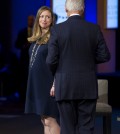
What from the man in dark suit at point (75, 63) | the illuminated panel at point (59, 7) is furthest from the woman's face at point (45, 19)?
the illuminated panel at point (59, 7)

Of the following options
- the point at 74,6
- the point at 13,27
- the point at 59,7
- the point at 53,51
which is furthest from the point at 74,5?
the point at 13,27

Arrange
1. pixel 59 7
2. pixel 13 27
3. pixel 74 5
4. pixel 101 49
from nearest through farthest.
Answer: pixel 74 5, pixel 101 49, pixel 59 7, pixel 13 27

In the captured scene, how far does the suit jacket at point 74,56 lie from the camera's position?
3871 mm

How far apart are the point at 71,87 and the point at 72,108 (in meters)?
0.18

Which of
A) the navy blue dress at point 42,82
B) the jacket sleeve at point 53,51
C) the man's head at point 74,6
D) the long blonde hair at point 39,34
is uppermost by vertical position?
the man's head at point 74,6

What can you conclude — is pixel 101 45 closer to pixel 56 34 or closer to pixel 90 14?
pixel 56 34

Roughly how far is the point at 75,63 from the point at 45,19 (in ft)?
2.89

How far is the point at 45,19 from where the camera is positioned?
15.2 ft

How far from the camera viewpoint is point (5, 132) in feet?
21.2

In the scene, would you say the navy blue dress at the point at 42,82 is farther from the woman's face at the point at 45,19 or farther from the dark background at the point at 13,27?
the dark background at the point at 13,27

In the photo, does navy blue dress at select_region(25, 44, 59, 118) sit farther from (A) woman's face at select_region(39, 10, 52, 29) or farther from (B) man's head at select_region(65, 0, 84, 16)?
(B) man's head at select_region(65, 0, 84, 16)

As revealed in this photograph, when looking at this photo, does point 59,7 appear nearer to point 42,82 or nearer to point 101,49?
point 42,82

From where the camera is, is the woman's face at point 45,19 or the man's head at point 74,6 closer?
the man's head at point 74,6

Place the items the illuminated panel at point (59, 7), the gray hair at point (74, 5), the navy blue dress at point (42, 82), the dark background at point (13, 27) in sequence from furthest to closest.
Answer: the dark background at point (13, 27)
the illuminated panel at point (59, 7)
the navy blue dress at point (42, 82)
the gray hair at point (74, 5)
